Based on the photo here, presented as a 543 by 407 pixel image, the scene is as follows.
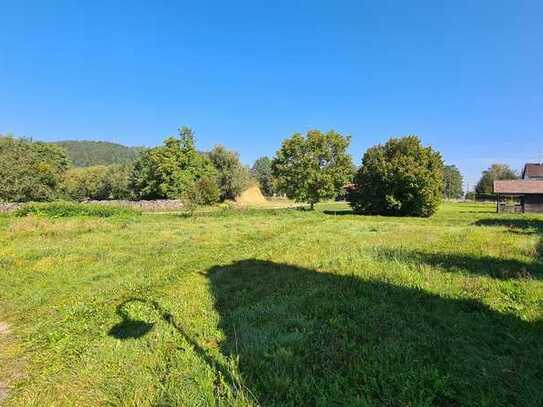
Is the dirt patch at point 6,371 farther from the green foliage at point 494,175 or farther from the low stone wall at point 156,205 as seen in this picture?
the green foliage at point 494,175

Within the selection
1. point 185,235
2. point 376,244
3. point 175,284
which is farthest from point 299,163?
point 175,284

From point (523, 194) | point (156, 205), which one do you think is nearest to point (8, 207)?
point (156, 205)

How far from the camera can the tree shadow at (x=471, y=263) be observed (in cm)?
880

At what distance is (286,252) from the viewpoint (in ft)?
43.5

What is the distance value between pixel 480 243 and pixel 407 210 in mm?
24756

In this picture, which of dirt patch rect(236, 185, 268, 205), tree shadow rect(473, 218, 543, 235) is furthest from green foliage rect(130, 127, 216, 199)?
tree shadow rect(473, 218, 543, 235)

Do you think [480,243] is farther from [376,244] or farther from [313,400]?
[313,400]

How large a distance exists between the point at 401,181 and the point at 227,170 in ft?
131

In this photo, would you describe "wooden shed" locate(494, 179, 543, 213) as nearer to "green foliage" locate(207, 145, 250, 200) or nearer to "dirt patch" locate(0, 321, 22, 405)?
"green foliage" locate(207, 145, 250, 200)

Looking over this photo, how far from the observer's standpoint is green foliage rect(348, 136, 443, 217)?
35750 mm

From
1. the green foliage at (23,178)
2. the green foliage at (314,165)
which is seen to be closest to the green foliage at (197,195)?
the green foliage at (314,165)

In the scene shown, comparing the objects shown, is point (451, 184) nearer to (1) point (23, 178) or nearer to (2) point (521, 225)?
(2) point (521, 225)

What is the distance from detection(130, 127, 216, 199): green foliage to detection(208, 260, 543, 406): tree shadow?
51121mm

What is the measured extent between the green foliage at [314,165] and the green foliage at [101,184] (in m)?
46.0
